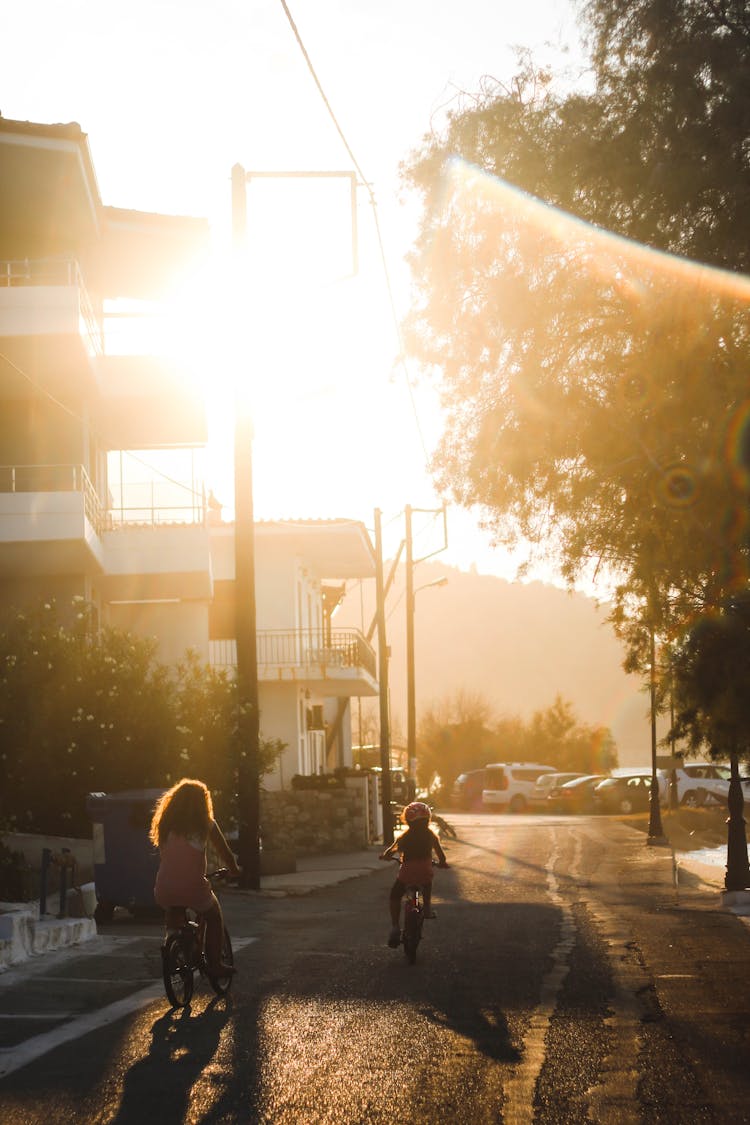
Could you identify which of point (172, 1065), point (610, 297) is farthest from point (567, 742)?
point (172, 1065)

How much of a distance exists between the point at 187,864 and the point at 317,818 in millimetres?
25291

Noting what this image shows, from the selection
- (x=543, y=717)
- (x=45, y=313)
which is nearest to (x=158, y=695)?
(x=45, y=313)

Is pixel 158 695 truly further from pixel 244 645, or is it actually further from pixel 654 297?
pixel 654 297

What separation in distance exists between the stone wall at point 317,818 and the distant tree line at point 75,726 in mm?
14263

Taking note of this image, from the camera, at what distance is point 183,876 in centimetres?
1005

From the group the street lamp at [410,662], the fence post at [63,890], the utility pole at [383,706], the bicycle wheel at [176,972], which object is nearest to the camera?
the bicycle wheel at [176,972]

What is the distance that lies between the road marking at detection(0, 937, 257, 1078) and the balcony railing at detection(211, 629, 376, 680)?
93.2ft

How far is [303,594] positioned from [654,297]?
3191cm

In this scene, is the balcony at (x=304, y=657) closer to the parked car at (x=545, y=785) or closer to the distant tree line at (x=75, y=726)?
the distant tree line at (x=75, y=726)

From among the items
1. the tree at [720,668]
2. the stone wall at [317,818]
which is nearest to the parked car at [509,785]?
the stone wall at [317,818]

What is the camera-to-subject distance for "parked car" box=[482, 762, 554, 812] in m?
59.9

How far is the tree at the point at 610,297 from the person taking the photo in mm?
13062

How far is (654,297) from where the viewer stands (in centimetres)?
1370

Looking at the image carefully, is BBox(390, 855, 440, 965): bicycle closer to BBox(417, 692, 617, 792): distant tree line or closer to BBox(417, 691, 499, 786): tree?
BBox(417, 692, 617, 792): distant tree line
